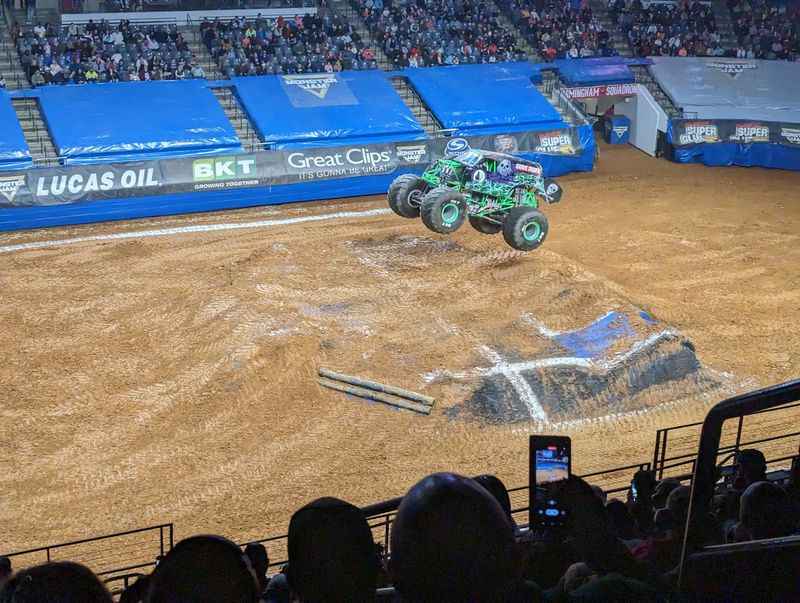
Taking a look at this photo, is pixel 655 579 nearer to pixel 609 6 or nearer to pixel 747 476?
pixel 747 476

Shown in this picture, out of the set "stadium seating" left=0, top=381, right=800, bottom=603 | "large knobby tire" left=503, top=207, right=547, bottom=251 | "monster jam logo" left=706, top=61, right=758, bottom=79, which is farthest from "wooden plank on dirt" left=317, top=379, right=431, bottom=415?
"monster jam logo" left=706, top=61, right=758, bottom=79

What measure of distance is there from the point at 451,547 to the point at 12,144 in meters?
23.7

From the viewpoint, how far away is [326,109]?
28.2 meters

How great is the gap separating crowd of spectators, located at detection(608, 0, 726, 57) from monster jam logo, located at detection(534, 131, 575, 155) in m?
8.66

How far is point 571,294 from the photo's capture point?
17578 mm

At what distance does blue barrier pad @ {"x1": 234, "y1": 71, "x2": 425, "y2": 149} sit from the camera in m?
27.0

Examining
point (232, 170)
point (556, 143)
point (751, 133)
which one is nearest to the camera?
point (232, 170)

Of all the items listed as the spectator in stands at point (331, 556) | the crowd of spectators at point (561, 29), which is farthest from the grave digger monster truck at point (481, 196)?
the spectator in stands at point (331, 556)

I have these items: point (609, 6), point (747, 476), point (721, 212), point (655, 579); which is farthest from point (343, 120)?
point (655, 579)

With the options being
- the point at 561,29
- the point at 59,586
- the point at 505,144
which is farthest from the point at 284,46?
the point at 59,586

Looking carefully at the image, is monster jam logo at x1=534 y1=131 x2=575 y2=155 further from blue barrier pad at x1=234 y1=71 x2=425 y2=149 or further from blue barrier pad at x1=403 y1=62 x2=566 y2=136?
blue barrier pad at x1=234 y1=71 x2=425 y2=149

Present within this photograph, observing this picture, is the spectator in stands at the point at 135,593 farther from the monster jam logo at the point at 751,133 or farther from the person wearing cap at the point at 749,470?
the monster jam logo at the point at 751,133

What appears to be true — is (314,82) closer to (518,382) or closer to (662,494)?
(518,382)

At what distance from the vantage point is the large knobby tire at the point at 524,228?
19531 mm
